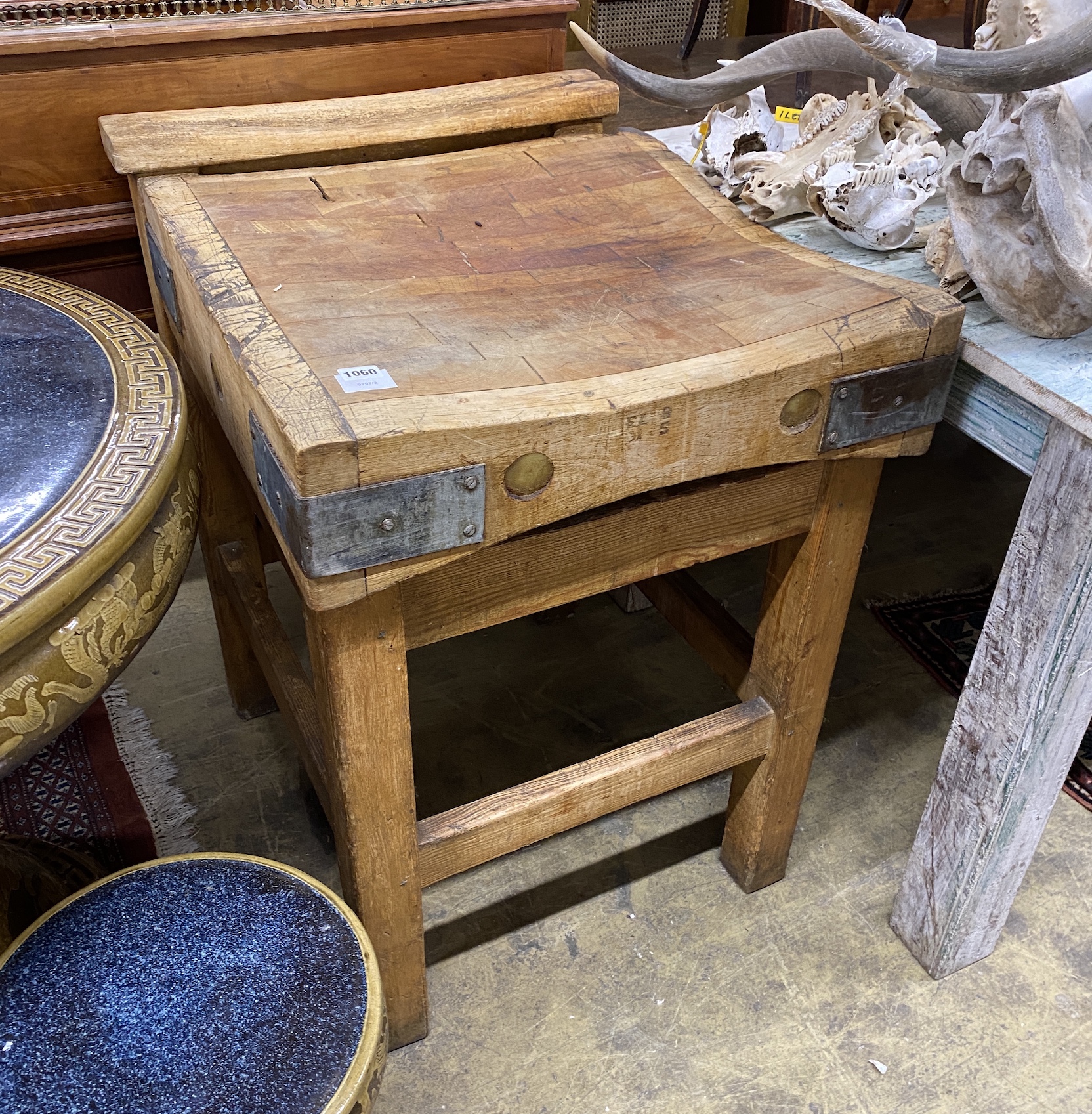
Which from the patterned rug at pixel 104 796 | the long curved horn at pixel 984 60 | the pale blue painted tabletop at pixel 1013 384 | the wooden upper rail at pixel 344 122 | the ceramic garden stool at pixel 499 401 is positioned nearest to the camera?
the long curved horn at pixel 984 60

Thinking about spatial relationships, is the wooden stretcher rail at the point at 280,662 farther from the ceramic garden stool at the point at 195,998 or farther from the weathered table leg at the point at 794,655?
the weathered table leg at the point at 794,655

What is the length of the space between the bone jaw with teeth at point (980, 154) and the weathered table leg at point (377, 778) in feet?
1.95

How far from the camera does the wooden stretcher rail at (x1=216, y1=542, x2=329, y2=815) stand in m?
1.23

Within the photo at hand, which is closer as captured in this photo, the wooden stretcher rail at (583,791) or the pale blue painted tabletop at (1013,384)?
the pale blue painted tabletop at (1013,384)

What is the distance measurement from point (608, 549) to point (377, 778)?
31 cm

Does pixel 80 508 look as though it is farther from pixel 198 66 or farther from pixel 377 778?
pixel 198 66

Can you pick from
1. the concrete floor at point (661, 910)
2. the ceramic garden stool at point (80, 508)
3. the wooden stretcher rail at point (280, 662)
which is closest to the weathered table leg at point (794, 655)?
the concrete floor at point (661, 910)

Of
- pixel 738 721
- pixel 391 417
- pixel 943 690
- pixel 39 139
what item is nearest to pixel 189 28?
pixel 39 139

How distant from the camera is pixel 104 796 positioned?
158 cm

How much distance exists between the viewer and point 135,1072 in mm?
805

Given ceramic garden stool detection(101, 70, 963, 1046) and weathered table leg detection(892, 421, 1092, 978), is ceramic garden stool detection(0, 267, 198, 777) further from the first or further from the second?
weathered table leg detection(892, 421, 1092, 978)

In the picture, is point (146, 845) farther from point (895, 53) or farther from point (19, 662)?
point (895, 53)

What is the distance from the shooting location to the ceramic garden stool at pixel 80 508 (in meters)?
0.77

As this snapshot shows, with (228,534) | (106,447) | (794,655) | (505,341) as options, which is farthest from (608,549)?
(228,534)
